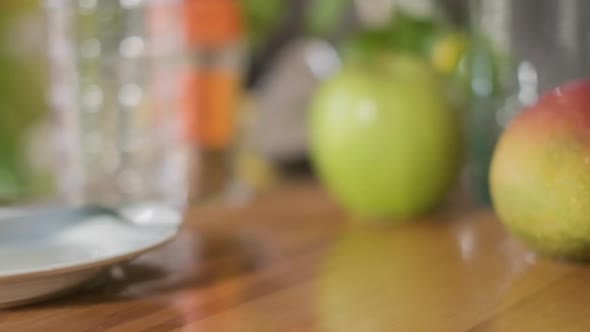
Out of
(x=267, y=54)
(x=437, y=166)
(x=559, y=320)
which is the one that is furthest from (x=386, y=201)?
(x=267, y=54)

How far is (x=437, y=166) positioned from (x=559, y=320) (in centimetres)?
30

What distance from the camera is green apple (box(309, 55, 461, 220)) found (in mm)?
689

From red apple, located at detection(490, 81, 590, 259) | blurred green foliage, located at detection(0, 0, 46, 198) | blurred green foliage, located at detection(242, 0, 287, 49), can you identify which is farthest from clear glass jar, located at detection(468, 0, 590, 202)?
blurred green foliage, located at detection(0, 0, 46, 198)

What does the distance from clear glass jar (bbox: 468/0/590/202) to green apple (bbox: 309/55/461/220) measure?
5 centimetres

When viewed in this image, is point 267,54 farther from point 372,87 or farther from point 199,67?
point 372,87

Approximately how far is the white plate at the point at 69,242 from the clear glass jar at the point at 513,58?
35 cm

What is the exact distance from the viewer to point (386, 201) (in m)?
0.71

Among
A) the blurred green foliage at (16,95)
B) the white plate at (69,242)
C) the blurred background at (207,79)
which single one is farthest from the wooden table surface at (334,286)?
the blurred green foliage at (16,95)

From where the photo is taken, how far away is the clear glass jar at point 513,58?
2.19ft

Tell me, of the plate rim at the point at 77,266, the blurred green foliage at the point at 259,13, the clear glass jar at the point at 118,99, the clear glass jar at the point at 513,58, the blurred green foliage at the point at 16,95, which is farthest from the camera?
the blurred green foliage at the point at 16,95

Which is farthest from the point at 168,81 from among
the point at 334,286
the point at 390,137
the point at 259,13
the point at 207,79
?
the point at 334,286

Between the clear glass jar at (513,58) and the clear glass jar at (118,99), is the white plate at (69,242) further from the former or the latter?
the clear glass jar at (513,58)

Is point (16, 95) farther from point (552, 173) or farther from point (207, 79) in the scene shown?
point (552, 173)

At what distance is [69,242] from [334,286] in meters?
0.20
